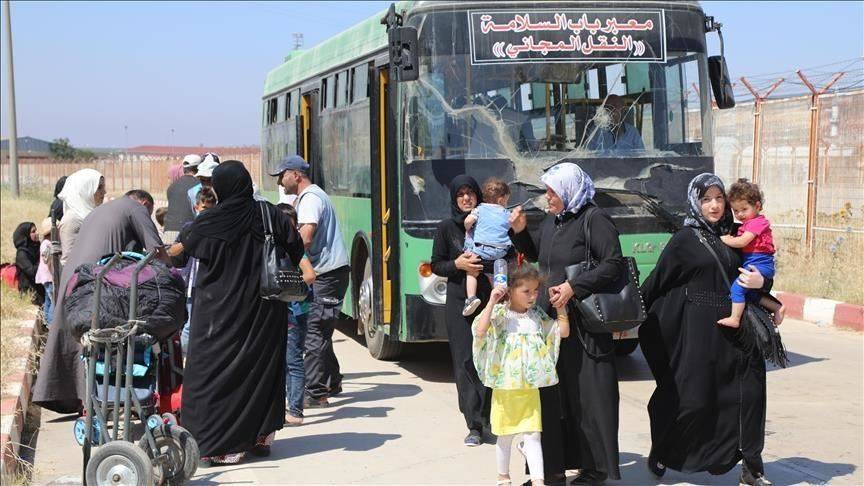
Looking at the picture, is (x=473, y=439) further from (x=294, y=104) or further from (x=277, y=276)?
(x=294, y=104)

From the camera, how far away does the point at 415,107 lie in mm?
9586

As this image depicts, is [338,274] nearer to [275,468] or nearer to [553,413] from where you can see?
[275,468]

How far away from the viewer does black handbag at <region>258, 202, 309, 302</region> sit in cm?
685

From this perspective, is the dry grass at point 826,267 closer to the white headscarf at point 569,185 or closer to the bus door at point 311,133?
the bus door at point 311,133

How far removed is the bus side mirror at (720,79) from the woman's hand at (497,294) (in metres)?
4.84

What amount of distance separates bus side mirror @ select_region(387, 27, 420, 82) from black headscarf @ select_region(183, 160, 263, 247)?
2678mm

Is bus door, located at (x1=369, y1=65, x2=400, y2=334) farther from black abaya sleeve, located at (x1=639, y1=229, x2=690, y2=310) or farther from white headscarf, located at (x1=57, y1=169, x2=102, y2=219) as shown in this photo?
black abaya sleeve, located at (x1=639, y1=229, x2=690, y2=310)

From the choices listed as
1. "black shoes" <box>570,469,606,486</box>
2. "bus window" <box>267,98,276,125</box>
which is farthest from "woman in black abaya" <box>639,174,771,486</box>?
"bus window" <box>267,98,276,125</box>

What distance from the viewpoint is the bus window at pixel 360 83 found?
11086 mm

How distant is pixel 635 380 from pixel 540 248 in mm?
3896

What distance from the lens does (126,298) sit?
20.6ft

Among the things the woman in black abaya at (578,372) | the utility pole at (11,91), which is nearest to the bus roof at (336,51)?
the woman in black abaya at (578,372)

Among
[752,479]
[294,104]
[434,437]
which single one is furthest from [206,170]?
[294,104]

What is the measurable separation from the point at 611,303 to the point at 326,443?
2.55m
